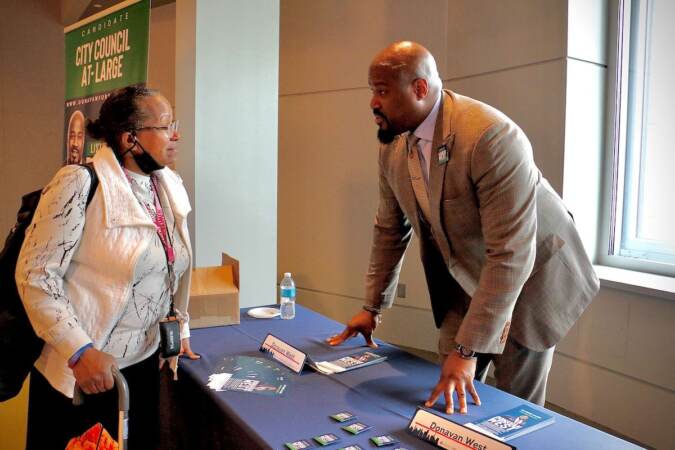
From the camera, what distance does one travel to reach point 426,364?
178cm

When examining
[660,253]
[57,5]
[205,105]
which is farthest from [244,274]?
[57,5]

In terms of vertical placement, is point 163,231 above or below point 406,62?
below

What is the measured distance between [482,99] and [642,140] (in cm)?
96

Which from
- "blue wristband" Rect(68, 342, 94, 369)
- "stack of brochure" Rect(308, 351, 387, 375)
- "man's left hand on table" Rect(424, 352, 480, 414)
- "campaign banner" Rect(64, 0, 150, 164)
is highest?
"campaign banner" Rect(64, 0, 150, 164)

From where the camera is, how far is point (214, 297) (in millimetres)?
2217

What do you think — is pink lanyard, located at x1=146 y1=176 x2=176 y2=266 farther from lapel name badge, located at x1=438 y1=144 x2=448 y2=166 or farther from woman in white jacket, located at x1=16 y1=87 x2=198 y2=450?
lapel name badge, located at x1=438 y1=144 x2=448 y2=166

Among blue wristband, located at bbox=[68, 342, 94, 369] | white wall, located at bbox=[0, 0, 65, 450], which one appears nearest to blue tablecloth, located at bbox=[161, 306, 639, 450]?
blue wristband, located at bbox=[68, 342, 94, 369]

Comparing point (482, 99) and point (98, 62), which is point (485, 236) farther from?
point (98, 62)

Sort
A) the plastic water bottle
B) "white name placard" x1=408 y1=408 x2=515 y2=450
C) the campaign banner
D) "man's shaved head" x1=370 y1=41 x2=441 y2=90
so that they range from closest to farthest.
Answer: "white name placard" x1=408 y1=408 x2=515 y2=450
"man's shaved head" x1=370 y1=41 x2=441 y2=90
the plastic water bottle
the campaign banner

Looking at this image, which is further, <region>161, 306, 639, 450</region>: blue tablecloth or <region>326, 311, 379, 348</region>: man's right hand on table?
<region>326, 311, 379, 348</region>: man's right hand on table

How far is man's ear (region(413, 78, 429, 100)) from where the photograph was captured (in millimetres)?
1630

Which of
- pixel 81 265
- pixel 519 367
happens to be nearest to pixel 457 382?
pixel 519 367

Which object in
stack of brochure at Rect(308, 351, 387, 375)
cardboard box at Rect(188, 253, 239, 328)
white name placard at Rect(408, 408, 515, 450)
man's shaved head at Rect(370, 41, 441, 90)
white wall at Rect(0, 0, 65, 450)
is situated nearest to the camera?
white name placard at Rect(408, 408, 515, 450)

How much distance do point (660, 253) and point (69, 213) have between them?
3010 millimetres
